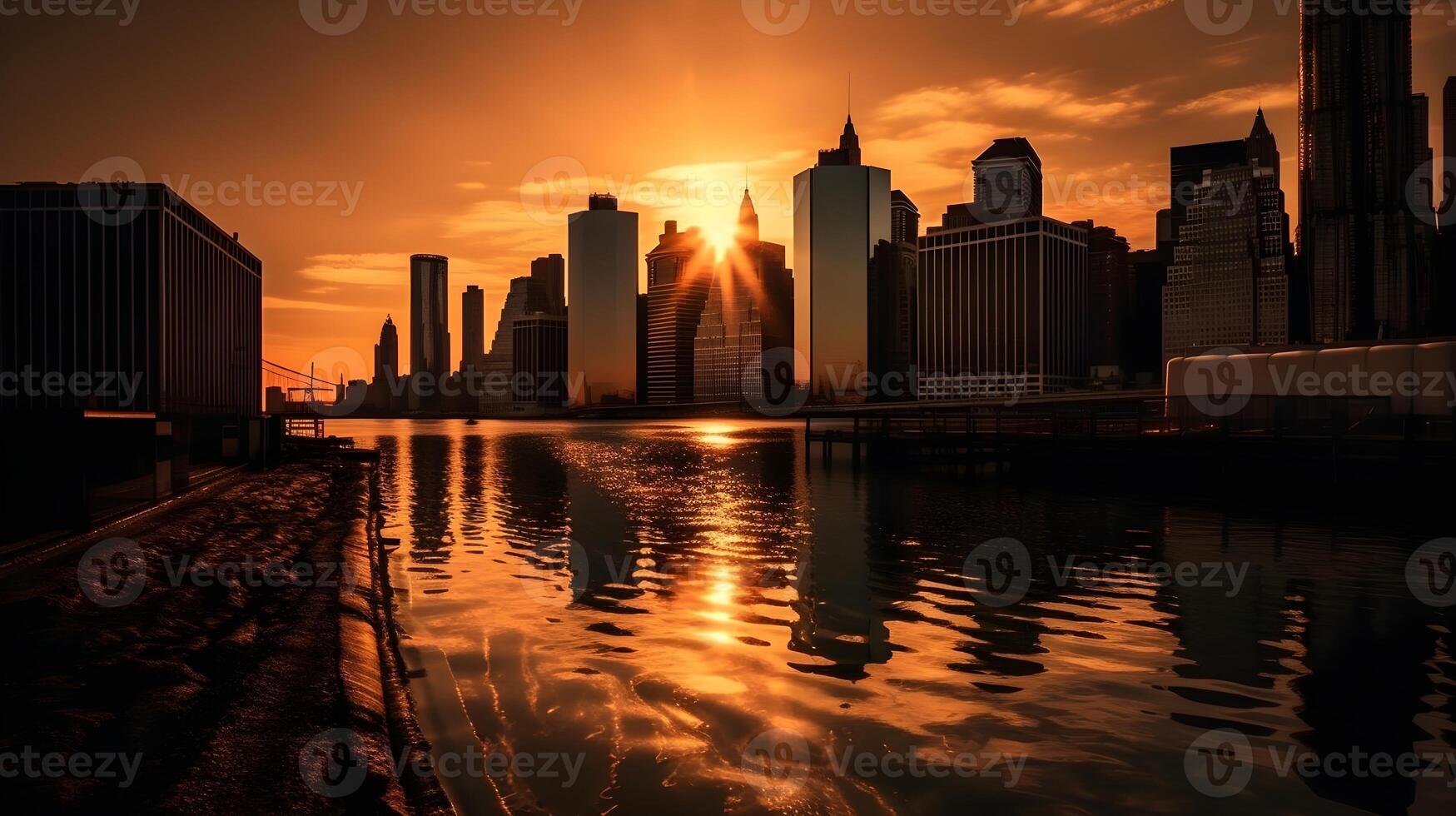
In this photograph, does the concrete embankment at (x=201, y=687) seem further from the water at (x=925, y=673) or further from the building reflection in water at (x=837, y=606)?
the building reflection in water at (x=837, y=606)

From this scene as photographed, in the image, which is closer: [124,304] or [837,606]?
[837,606]

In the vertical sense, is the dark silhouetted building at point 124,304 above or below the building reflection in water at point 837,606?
above

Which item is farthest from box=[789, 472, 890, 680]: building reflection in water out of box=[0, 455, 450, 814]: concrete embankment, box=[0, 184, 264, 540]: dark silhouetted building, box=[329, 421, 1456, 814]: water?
box=[0, 184, 264, 540]: dark silhouetted building

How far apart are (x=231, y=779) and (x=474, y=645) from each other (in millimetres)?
7313

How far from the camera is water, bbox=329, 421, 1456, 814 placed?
930 centimetres

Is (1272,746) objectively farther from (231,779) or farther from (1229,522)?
(1229,522)

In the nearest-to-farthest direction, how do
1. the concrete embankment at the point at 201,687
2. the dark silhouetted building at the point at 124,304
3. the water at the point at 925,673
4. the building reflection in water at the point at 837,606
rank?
the concrete embankment at the point at 201,687, the water at the point at 925,673, the building reflection in water at the point at 837,606, the dark silhouetted building at the point at 124,304

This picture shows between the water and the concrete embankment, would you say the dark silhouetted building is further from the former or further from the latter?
the water

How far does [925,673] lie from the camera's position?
13.2 m

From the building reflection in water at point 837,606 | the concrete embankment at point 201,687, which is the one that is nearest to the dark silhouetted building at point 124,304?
the concrete embankment at point 201,687

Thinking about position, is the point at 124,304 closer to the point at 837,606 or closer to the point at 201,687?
the point at 837,606

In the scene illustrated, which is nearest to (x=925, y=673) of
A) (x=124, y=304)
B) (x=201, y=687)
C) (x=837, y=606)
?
(x=837, y=606)

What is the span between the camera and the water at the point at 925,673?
9305 millimetres

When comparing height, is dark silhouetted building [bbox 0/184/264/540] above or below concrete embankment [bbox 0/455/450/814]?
above
